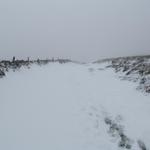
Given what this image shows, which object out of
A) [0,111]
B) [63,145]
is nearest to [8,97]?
[0,111]

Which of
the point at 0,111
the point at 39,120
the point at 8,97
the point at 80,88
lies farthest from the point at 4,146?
the point at 80,88

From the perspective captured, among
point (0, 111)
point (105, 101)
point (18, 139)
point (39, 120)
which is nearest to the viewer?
point (18, 139)

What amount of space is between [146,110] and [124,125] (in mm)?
1774

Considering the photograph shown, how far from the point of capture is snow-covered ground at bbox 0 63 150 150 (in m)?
Answer: 6.88

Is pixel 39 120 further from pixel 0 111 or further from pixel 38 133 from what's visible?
pixel 0 111

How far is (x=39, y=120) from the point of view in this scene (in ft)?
28.4

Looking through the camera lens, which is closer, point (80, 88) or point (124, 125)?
point (124, 125)

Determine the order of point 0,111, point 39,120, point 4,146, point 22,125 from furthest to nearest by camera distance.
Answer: point 0,111
point 39,120
point 22,125
point 4,146

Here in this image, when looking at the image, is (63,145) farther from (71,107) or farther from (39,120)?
(71,107)

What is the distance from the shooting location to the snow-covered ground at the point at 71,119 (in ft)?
22.6

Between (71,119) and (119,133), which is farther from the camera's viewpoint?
(71,119)

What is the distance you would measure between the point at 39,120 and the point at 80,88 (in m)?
6.71

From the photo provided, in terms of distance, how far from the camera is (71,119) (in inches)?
349

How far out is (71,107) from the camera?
10.5 m
